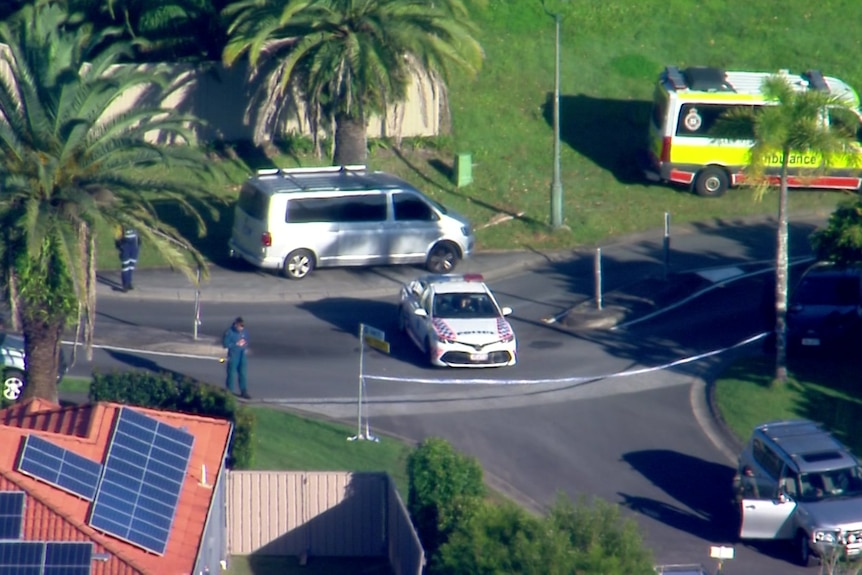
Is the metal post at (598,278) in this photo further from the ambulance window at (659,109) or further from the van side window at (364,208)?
the ambulance window at (659,109)

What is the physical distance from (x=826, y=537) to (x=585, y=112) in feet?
71.2

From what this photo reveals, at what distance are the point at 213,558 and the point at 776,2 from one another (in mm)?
31160

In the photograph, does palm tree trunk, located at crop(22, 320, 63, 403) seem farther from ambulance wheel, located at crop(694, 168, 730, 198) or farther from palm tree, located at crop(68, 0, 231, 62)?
ambulance wheel, located at crop(694, 168, 730, 198)

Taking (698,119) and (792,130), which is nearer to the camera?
(792,130)

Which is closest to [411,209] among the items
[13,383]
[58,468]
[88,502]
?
[13,383]

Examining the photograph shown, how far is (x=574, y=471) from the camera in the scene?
21578mm

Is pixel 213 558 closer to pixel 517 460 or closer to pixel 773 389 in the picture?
pixel 517 460

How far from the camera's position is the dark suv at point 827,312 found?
25.5 meters

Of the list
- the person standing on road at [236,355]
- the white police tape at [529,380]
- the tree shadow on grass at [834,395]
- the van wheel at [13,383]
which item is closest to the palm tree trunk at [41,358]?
the van wheel at [13,383]

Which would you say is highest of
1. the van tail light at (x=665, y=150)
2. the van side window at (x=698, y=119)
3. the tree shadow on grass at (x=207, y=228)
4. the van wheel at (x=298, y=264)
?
the van side window at (x=698, y=119)

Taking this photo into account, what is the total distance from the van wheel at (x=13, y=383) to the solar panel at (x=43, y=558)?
7.29 metres

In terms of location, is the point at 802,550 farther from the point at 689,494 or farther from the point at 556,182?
the point at 556,182

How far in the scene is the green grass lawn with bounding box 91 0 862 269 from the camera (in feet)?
113

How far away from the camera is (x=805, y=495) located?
63.6 ft
